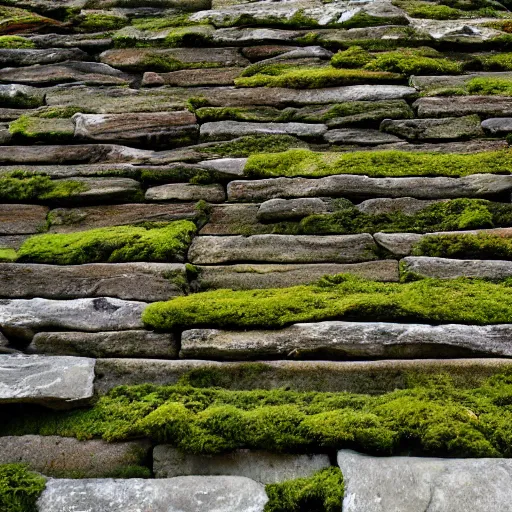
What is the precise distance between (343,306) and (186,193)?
3.71ft

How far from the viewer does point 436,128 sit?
3.26 metres

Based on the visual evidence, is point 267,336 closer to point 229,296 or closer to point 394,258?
point 229,296

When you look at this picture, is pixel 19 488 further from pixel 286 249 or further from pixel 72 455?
pixel 286 249

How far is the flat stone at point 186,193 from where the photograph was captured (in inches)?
118

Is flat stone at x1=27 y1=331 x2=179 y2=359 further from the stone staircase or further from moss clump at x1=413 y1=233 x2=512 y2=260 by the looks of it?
moss clump at x1=413 y1=233 x2=512 y2=260

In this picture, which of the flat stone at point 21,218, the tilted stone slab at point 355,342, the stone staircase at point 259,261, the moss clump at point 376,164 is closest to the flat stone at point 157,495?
the stone staircase at point 259,261

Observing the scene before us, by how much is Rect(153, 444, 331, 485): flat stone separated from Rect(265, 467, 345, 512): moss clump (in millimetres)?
42

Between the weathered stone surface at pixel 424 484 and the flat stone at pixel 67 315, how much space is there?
104 centimetres

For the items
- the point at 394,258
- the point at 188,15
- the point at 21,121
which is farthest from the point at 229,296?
the point at 188,15

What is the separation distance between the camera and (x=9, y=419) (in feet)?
6.68

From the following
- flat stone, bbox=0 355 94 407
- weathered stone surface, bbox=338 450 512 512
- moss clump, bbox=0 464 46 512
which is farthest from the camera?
flat stone, bbox=0 355 94 407

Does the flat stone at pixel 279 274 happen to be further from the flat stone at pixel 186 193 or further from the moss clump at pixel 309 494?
the moss clump at pixel 309 494

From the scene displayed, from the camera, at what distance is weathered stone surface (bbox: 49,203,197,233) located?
2898 mm

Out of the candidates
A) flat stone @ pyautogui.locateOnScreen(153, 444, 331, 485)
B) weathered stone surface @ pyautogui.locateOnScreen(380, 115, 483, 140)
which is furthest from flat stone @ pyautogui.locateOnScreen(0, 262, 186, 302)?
weathered stone surface @ pyautogui.locateOnScreen(380, 115, 483, 140)
